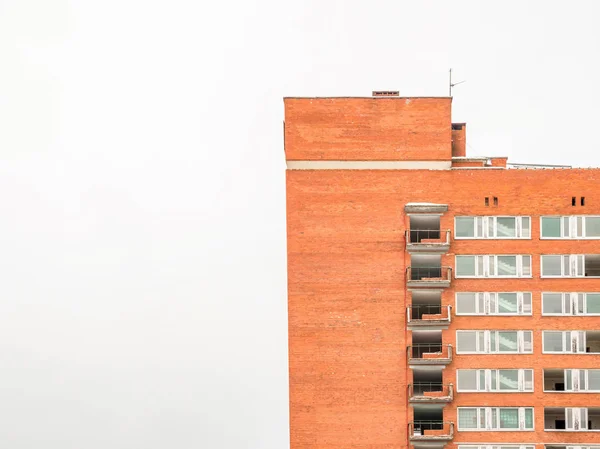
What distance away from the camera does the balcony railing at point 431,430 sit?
3287 inches

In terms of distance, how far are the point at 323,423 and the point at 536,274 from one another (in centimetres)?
2003

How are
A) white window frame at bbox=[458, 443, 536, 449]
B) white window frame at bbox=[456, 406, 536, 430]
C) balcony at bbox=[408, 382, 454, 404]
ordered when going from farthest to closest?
white window frame at bbox=[456, 406, 536, 430] < white window frame at bbox=[458, 443, 536, 449] < balcony at bbox=[408, 382, 454, 404]

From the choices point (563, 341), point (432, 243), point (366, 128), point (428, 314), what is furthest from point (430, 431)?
point (366, 128)

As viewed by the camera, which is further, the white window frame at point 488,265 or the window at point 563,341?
the white window frame at point 488,265

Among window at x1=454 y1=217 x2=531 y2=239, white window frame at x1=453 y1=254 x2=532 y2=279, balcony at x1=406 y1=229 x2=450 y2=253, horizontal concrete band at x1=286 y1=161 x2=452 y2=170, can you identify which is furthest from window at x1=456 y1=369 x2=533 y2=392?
horizontal concrete band at x1=286 y1=161 x2=452 y2=170

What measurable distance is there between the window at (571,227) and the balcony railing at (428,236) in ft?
25.1

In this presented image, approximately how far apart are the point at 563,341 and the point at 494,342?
5291mm

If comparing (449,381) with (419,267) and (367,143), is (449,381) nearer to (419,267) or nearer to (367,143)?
(419,267)

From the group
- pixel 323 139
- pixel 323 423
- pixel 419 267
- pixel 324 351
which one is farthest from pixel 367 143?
pixel 323 423

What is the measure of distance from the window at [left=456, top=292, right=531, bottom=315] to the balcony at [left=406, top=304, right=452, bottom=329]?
1.22 m

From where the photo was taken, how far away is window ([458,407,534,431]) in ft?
276

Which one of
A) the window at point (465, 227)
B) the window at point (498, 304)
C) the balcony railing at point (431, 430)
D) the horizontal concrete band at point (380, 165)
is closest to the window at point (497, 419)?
the balcony railing at point (431, 430)

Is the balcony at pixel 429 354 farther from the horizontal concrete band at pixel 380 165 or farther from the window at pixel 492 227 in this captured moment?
the horizontal concrete band at pixel 380 165

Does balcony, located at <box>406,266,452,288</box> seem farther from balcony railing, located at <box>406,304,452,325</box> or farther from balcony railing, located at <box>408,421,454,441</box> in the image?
balcony railing, located at <box>408,421,454,441</box>
